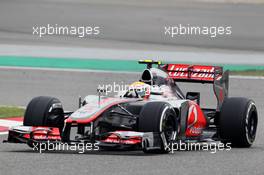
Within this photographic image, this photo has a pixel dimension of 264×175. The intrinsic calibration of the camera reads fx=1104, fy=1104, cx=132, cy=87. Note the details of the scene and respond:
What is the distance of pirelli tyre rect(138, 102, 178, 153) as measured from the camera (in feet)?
46.3

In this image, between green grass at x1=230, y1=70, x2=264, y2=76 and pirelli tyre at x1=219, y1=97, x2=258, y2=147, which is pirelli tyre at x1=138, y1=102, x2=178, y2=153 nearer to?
pirelli tyre at x1=219, y1=97, x2=258, y2=147

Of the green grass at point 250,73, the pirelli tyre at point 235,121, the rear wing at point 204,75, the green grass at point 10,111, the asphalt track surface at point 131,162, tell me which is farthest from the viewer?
the green grass at point 250,73

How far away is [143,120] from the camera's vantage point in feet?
46.5

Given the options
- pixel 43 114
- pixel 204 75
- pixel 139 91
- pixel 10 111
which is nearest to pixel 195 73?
pixel 204 75

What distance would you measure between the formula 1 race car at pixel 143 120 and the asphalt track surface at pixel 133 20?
74.7 ft

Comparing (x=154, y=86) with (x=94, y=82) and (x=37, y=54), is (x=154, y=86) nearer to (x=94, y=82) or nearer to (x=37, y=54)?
(x=94, y=82)

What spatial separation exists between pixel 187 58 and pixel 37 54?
15.8 ft

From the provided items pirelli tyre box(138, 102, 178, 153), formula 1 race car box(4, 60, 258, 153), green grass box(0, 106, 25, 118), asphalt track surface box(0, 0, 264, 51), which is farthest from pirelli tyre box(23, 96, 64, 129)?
asphalt track surface box(0, 0, 264, 51)

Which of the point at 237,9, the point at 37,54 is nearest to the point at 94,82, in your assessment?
the point at 37,54

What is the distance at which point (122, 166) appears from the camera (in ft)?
42.7

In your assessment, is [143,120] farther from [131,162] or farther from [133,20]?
[133,20]

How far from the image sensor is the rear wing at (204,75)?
54.7ft

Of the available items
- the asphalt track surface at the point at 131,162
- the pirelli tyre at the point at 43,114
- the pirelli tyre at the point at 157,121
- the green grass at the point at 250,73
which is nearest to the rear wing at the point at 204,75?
the asphalt track surface at the point at 131,162

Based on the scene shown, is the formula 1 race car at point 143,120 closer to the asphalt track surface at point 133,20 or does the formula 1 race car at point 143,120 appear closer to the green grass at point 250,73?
the green grass at point 250,73
